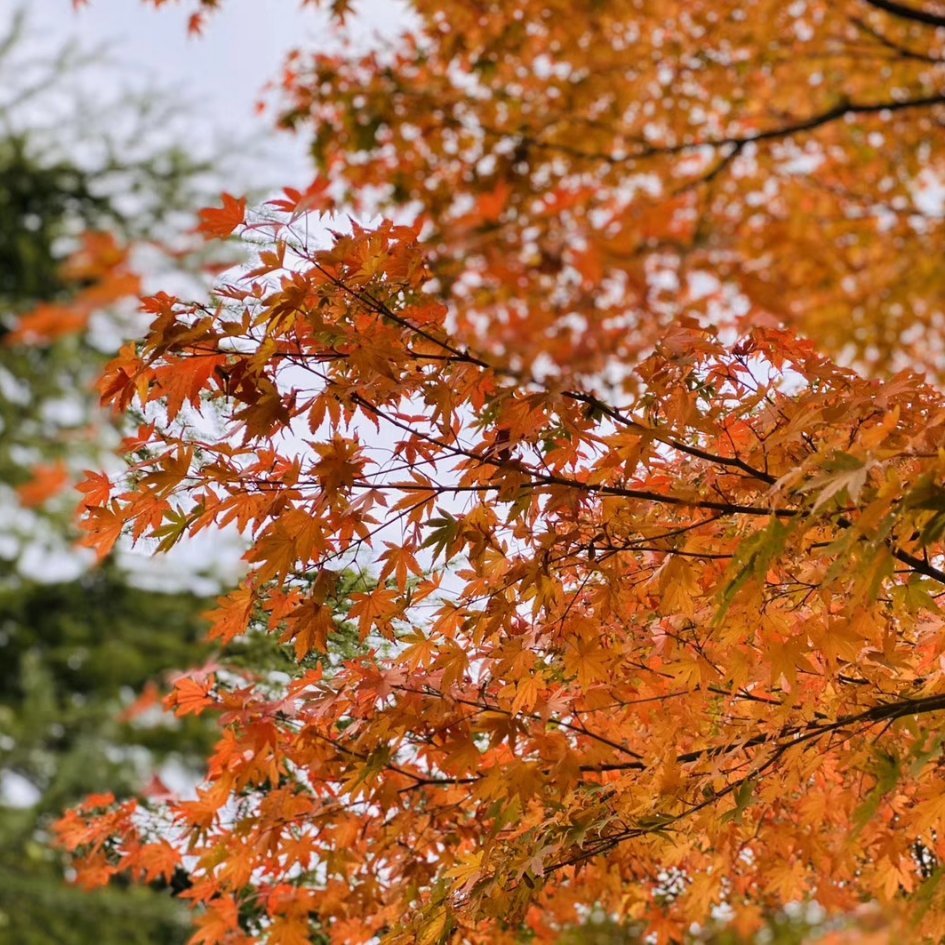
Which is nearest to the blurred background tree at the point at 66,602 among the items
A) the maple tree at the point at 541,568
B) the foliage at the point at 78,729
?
the foliage at the point at 78,729

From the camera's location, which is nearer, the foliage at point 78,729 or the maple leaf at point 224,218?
the maple leaf at point 224,218

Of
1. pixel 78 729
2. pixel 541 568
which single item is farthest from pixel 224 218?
pixel 78 729

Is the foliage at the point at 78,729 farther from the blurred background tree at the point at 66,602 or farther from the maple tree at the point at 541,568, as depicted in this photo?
the maple tree at the point at 541,568

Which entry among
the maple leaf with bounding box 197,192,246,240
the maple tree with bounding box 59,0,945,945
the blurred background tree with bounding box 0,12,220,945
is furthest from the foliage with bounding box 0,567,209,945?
the maple leaf with bounding box 197,192,246,240

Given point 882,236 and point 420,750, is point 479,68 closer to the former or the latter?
point 882,236

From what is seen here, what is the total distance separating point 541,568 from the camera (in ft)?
6.49

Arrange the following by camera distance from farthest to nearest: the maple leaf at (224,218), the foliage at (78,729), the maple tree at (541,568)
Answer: the foliage at (78,729) → the maple leaf at (224,218) → the maple tree at (541,568)

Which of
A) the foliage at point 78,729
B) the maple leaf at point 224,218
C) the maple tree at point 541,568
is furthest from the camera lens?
the foliage at point 78,729

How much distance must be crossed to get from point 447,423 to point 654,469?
69 cm

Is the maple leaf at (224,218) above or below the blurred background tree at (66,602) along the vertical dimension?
below

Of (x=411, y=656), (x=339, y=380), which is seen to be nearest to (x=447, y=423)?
(x=339, y=380)

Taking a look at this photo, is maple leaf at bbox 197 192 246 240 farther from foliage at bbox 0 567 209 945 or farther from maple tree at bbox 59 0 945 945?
foliage at bbox 0 567 209 945

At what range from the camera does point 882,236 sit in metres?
9.98

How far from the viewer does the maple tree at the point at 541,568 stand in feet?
5.45
